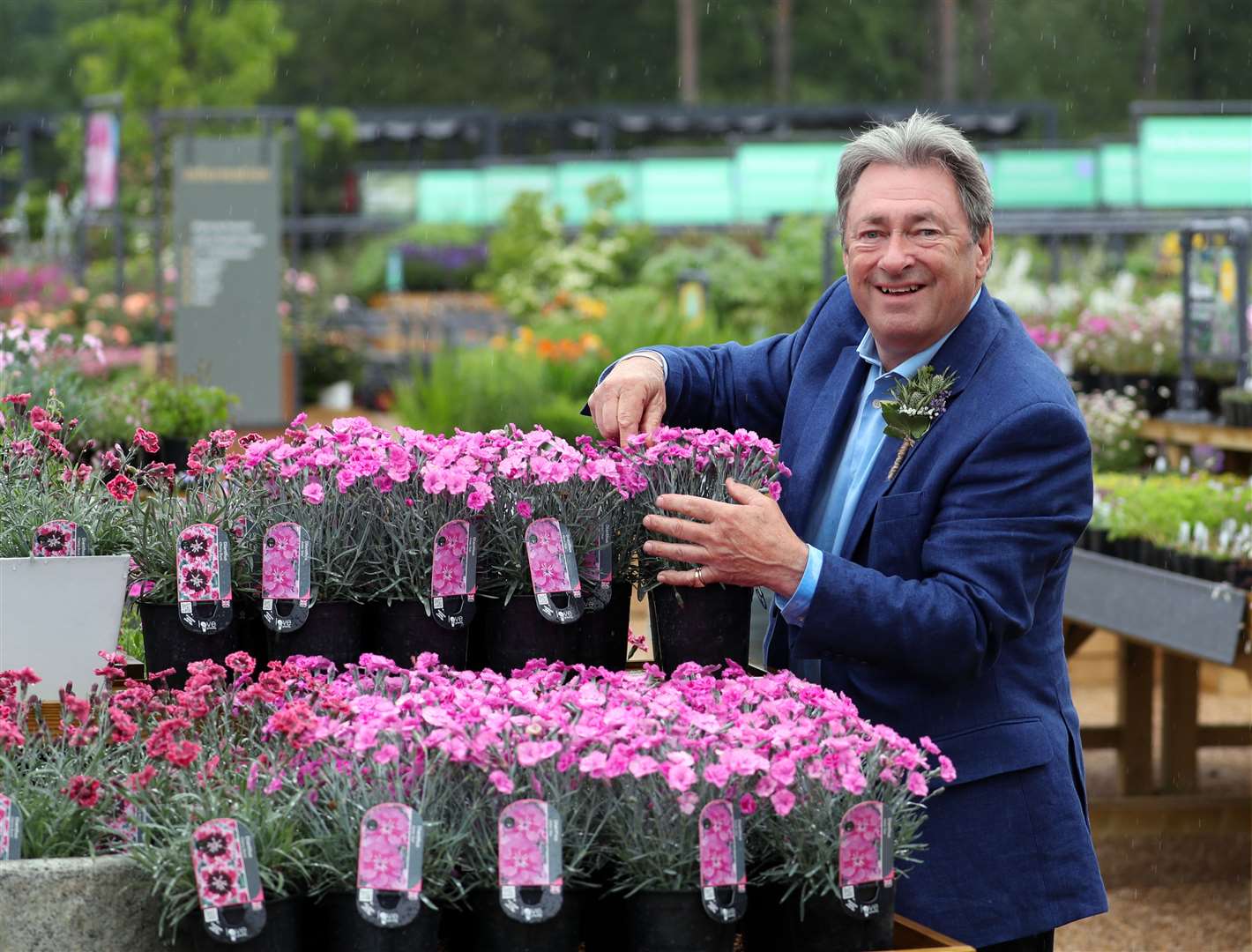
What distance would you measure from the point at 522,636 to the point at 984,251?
2.64 ft

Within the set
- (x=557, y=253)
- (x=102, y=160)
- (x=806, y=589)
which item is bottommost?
(x=806, y=589)

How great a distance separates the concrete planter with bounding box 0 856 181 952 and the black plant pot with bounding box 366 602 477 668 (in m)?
0.50

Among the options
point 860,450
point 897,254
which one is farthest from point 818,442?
point 897,254

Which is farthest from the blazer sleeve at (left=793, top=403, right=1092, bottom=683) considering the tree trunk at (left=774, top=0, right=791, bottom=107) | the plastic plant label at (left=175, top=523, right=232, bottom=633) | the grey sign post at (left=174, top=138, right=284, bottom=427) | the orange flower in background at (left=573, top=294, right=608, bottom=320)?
the tree trunk at (left=774, top=0, right=791, bottom=107)

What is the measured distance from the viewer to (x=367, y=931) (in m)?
1.50

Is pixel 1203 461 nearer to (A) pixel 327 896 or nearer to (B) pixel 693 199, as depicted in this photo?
(A) pixel 327 896

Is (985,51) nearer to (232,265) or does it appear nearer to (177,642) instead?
(232,265)

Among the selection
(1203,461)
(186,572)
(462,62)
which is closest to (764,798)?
(186,572)

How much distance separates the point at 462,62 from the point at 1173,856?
3589 cm

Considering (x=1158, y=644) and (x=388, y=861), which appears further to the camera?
(x=1158, y=644)

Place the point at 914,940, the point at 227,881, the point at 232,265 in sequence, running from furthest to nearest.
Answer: the point at 232,265
the point at 914,940
the point at 227,881

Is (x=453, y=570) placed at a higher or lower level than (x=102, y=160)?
lower

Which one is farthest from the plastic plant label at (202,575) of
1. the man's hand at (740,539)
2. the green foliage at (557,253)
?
the green foliage at (557,253)

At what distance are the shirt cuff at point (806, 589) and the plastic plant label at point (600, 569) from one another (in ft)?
0.74
